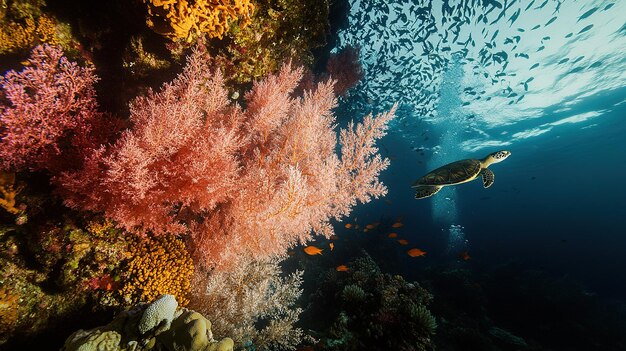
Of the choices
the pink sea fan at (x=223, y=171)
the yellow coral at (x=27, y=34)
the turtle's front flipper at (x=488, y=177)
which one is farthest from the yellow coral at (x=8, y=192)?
the turtle's front flipper at (x=488, y=177)

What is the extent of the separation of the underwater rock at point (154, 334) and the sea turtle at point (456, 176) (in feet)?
13.5

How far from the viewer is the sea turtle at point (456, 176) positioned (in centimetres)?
517

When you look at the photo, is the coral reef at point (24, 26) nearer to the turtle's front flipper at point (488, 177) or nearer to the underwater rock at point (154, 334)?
the underwater rock at point (154, 334)

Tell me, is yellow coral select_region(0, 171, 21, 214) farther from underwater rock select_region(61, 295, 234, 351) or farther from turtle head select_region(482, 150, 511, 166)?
turtle head select_region(482, 150, 511, 166)

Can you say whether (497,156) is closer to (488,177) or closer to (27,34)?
(488,177)

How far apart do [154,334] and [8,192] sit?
2.50 m

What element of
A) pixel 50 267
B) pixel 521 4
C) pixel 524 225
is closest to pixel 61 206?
pixel 50 267

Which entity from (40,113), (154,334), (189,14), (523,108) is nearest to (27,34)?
(40,113)

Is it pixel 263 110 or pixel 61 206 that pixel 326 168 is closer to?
pixel 263 110

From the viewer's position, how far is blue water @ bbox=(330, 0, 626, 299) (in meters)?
12.5

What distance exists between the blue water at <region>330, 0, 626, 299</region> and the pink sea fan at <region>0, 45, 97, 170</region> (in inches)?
317

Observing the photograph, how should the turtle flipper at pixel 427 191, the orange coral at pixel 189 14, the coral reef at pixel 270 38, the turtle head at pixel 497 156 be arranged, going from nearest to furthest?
the orange coral at pixel 189 14 < the turtle head at pixel 497 156 < the coral reef at pixel 270 38 < the turtle flipper at pixel 427 191

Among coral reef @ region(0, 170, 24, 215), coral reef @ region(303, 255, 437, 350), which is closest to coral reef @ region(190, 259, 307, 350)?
coral reef @ region(303, 255, 437, 350)

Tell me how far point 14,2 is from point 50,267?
3937 mm
